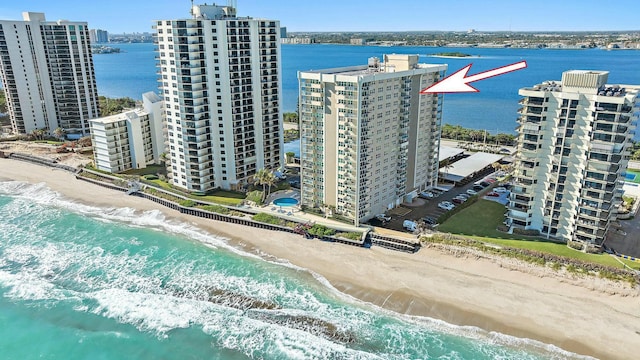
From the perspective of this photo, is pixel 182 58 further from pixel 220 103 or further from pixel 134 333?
pixel 134 333

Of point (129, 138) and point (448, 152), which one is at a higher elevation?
point (129, 138)

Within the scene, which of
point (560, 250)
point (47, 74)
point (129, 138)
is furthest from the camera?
point (47, 74)

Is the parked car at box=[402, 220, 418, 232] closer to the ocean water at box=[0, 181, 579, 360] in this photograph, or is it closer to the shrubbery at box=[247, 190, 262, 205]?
the ocean water at box=[0, 181, 579, 360]

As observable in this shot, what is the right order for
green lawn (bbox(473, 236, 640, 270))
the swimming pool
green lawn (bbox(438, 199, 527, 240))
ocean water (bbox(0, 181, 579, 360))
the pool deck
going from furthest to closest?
1. the swimming pool
2. the pool deck
3. green lawn (bbox(438, 199, 527, 240))
4. green lawn (bbox(473, 236, 640, 270))
5. ocean water (bbox(0, 181, 579, 360))

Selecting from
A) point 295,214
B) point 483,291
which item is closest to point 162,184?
point 295,214

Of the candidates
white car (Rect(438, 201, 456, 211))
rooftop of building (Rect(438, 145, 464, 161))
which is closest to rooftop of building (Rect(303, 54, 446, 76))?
white car (Rect(438, 201, 456, 211))

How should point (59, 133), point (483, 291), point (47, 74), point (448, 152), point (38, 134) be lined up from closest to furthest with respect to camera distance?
1. point (483, 291)
2. point (448, 152)
3. point (47, 74)
4. point (59, 133)
5. point (38, 134)

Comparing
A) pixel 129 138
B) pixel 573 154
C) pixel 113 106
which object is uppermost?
pixel 573 154

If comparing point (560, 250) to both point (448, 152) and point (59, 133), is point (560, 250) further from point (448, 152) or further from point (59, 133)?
point (59, 133)
